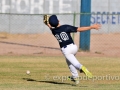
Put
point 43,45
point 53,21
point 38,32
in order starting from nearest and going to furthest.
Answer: point 53,21
point 43,45
point 38,32

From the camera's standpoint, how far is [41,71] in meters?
17.5

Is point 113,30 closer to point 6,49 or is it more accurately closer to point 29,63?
point 6,49

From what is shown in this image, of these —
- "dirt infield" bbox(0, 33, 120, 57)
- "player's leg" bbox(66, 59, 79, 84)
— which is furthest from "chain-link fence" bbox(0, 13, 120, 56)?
"player's leg" bbox(66, 59, 79, 84)

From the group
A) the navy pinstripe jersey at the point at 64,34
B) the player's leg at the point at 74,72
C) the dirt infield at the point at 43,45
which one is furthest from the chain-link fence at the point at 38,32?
the navy pinstripe jersey at the point at 64,34

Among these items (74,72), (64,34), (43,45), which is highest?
(64,34)

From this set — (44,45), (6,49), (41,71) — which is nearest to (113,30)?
(44,45)

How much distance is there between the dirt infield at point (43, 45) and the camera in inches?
950

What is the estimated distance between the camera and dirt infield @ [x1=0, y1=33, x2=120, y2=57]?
24.1 metres

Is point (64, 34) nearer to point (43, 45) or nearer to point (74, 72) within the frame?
point (74, 72)

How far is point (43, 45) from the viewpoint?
88.4ft

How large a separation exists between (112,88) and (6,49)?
12.2 metres

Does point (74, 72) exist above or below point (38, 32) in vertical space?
above

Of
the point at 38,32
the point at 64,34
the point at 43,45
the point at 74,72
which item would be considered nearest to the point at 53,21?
Result: the point at 64,34

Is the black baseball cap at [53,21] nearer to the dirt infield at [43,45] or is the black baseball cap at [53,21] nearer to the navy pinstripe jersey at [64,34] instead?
the navy pinstripe jersey at [64,34]
